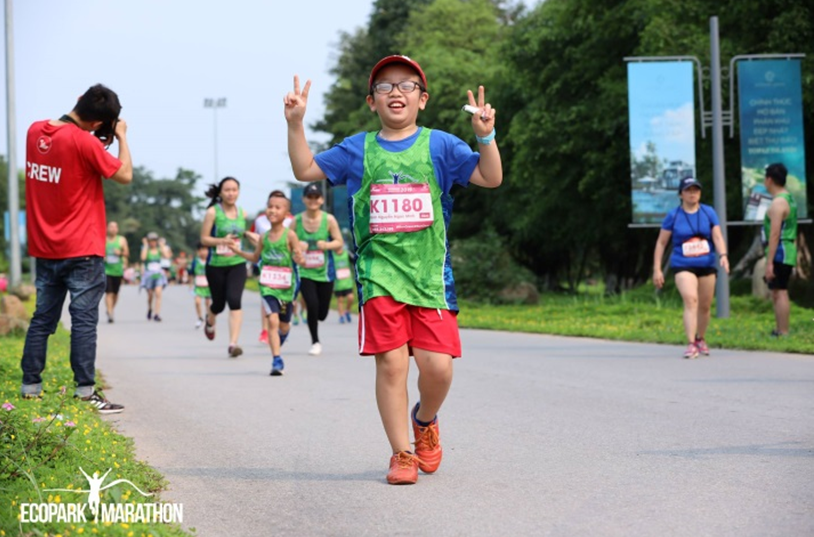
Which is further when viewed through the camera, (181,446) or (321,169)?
(181,446)

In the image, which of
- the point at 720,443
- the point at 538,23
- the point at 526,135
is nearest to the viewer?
the point at 720,443

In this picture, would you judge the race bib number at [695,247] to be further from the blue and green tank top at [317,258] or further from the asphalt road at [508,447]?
the blue and green tank top at [317,258]

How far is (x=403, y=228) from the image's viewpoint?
6164mm

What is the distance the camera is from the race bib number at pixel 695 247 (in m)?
13.2

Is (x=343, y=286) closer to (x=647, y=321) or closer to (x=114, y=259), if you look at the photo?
(x=114, y=259)

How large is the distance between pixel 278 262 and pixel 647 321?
8661 mm

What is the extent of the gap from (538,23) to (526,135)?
18.2ft

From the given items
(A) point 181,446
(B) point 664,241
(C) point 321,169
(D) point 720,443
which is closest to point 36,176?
(A) point 181,446

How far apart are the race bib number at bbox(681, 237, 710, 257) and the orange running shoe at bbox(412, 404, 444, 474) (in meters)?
7.39

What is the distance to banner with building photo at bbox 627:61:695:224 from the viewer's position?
2252 cm

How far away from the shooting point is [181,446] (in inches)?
296

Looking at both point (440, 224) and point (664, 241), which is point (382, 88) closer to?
point (440, 224)

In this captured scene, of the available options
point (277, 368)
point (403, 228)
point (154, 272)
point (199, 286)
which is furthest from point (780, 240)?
point (154, 272)

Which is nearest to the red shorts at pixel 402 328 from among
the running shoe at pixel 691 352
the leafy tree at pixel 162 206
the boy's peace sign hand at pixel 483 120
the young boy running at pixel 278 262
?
the boy's peace sign hand at pixel 483 120
